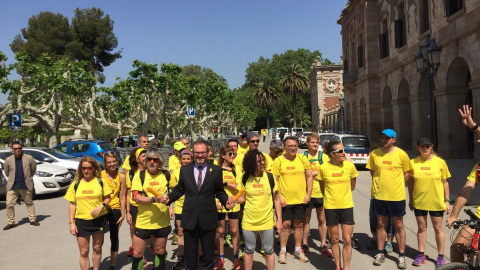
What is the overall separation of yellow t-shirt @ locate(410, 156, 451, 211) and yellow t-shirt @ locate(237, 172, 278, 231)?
2.06 m

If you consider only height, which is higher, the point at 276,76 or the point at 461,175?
the point at 276,76

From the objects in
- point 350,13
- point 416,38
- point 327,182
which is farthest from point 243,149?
point 350,13

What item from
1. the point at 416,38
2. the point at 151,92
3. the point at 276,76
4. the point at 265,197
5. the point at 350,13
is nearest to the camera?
the point at 265,197

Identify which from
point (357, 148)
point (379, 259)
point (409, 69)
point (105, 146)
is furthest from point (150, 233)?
point (409, 69)

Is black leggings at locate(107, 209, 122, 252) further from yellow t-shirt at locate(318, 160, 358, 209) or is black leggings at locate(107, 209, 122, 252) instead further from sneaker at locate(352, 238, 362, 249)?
sneaker at locate(352, 238, 362, 249)

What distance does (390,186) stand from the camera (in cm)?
551

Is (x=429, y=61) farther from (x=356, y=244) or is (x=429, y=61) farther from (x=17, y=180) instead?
(x=17, y=180)

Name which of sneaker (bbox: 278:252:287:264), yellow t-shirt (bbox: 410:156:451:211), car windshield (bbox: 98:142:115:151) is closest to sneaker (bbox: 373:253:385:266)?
yellow t-shirt (bbox: 410:156:451:211)

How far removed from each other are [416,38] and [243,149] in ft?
54.1

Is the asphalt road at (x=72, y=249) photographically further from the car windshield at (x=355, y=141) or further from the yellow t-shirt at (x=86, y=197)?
the car windshield at (x=355, y=141)

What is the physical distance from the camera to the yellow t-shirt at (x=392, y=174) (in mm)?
5496

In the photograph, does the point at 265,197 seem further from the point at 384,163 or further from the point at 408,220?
the point at 408,220

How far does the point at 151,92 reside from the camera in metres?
25.2

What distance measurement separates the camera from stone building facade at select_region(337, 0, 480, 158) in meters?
16.3
